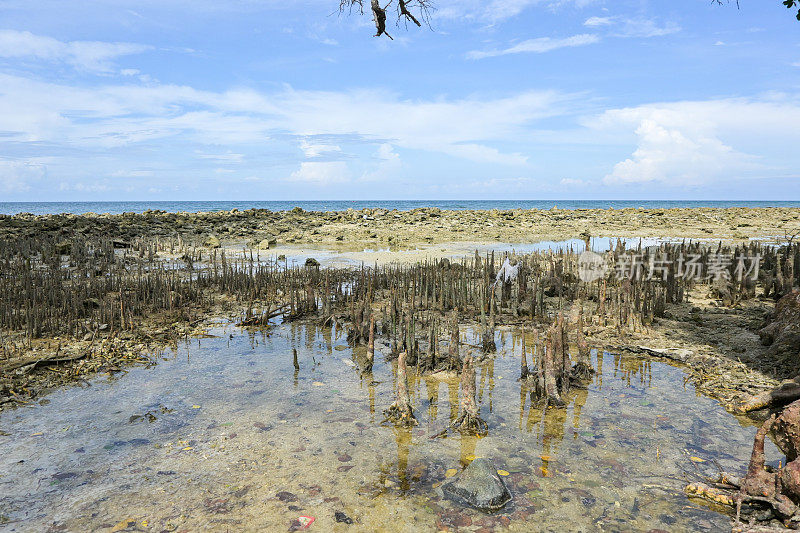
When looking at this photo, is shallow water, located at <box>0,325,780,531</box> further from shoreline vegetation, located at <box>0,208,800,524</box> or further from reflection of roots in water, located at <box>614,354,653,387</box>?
shoreline vegetation, located at <box>0,208,800,524</box>

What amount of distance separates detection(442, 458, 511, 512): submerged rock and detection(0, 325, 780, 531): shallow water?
0.32ft

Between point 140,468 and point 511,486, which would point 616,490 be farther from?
point 140,468

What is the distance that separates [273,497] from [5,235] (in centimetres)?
2089

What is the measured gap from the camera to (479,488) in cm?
333

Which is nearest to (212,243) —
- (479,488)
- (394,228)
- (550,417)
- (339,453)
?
(394,228)

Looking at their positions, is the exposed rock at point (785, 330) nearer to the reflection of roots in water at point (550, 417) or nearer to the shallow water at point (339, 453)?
the shallow water at point (339, 453)

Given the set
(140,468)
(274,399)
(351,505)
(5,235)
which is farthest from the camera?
(5,235)

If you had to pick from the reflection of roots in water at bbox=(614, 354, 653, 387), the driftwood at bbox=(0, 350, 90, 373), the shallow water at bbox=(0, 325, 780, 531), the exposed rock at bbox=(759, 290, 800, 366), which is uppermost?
the exposed rock at bbox=(759, 290, 800, 366)

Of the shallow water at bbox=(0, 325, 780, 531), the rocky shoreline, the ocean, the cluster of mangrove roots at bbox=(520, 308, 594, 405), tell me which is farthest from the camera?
the ocean

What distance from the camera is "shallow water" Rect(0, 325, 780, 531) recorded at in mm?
3211

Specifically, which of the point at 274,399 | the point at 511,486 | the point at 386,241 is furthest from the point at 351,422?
the point at 386,241

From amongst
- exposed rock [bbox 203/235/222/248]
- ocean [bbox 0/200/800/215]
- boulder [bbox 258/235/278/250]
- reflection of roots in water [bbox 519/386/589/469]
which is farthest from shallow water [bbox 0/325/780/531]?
ocean [bbox 0/200/800/215]

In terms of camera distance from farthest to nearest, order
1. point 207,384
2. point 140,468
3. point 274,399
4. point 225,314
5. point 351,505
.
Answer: point 225,314 < point 207,384 < point 274,399 < point 140,468 < point 351,505

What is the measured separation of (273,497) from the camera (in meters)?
3.39
